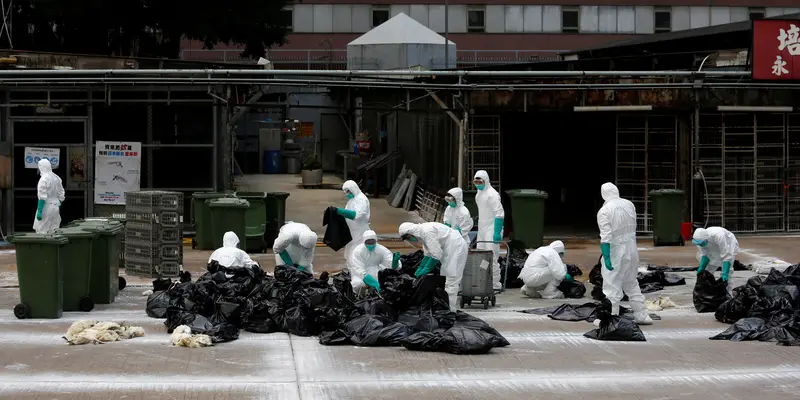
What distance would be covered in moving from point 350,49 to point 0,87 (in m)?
16.3

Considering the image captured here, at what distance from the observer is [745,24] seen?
3150 cm

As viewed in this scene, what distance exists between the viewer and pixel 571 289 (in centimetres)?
1805

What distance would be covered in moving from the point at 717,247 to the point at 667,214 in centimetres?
735

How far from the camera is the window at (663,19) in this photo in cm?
5475

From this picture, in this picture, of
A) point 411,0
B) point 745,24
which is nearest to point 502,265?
point 745,24

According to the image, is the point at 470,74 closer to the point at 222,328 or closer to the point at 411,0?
the point at 222,328

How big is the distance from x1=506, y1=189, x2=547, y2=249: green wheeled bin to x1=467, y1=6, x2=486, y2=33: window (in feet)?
103

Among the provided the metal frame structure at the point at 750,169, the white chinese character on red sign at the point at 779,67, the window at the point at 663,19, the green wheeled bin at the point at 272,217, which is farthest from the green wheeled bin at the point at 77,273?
the window at the point at 663,19

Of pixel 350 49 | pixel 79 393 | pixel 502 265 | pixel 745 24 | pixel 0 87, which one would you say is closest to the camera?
pixel 79 393

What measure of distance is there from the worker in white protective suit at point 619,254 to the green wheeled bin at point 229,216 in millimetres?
8008

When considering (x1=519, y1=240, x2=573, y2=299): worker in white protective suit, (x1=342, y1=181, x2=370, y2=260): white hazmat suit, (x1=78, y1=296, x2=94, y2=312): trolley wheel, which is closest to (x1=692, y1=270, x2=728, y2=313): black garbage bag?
(x1=519, y1=240, x2=573, y2=299): worker in white protective suit

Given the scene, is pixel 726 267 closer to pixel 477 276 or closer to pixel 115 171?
pixel 477 276

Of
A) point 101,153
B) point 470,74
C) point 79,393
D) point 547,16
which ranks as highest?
point 547,16

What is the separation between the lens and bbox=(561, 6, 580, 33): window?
54.1 meters
